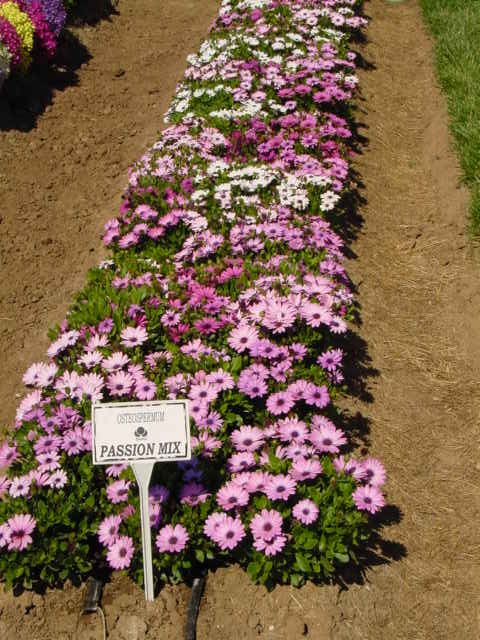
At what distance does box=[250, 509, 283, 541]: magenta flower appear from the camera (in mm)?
3375

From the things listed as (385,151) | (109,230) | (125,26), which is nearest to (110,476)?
(109,230)

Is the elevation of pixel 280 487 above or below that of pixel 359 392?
above

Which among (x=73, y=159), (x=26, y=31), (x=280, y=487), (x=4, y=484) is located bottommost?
(x=73, y=159)

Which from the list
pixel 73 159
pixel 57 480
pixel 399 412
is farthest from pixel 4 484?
pixel 73 159

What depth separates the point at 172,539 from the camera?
3387 millimetres

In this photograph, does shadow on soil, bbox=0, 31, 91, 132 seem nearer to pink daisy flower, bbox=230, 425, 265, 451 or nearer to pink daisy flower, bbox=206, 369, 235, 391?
pink daisy flower, bbox=206, 369, 235, 391

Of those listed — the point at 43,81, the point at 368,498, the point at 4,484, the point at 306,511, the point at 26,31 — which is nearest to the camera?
the point at 306,511

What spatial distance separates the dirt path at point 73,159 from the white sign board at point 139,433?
6.46ft

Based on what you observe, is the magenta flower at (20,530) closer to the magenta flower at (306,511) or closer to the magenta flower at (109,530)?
the magenta flower at (109,530)

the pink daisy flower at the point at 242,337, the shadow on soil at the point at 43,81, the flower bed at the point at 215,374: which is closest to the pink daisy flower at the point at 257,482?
the flower bed at the point at 215,374

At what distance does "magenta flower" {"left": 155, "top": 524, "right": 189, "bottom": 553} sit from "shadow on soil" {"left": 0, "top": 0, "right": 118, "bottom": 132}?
6236 millimetres

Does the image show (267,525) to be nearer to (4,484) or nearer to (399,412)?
(4,484)

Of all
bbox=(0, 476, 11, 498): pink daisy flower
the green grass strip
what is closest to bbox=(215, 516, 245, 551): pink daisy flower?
bbox=(0, 476, 11, 498): pink daisy flower

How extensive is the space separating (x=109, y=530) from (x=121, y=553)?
5.6 inches
